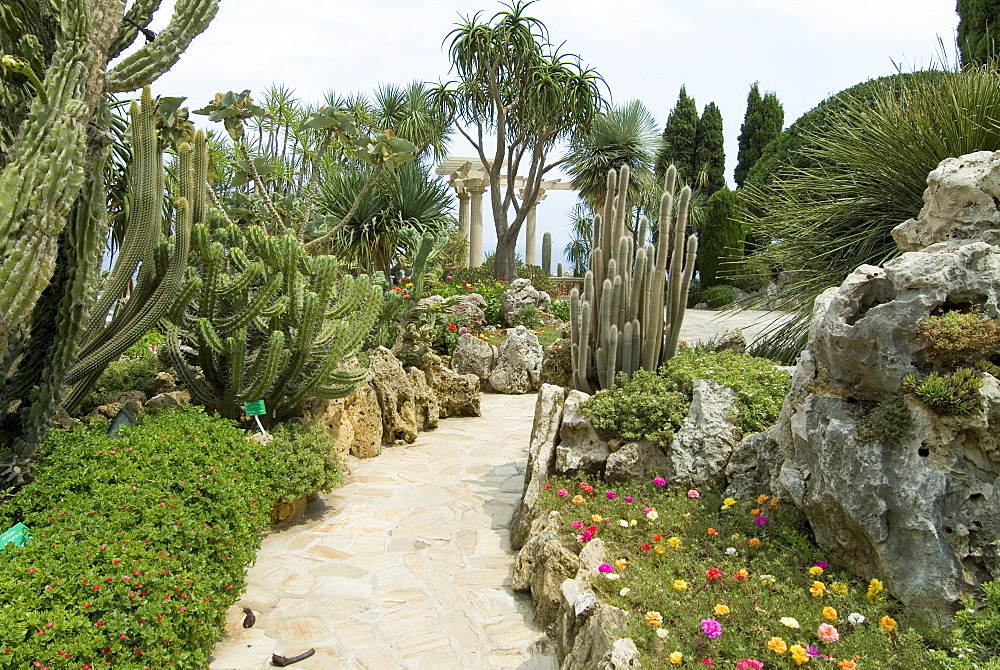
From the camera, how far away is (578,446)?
15.3 ft

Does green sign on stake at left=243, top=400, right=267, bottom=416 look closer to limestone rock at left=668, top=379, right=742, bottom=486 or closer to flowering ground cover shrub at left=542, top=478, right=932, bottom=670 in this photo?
flowering ground cover shrub at left=542, top=478, right=932, bottom=670

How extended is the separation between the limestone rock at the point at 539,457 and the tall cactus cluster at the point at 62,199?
8.81 ft

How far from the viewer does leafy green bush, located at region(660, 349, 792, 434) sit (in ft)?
13.9

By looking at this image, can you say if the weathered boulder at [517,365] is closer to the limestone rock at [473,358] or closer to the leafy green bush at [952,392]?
the limestone rock at [473,358]

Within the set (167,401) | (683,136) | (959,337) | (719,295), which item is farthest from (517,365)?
(683,136)

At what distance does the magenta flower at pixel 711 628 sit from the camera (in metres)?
2.55

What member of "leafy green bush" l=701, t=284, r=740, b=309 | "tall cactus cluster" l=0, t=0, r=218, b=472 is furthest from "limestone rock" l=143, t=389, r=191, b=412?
"leafy green bush" l=701, t=284, r=740, b=309

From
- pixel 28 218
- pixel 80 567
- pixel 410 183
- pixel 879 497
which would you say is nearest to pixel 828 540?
pixel 879 497

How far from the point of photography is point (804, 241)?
18.3 feet

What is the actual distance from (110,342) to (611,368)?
340 cm

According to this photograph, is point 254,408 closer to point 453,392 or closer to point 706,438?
point 706,438

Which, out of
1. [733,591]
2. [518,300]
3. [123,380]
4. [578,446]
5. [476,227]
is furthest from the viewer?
[476,227]

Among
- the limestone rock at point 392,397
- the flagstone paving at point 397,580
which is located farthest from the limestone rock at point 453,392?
the flagstone paving at point 397,580

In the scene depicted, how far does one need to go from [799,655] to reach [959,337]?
1.37m
